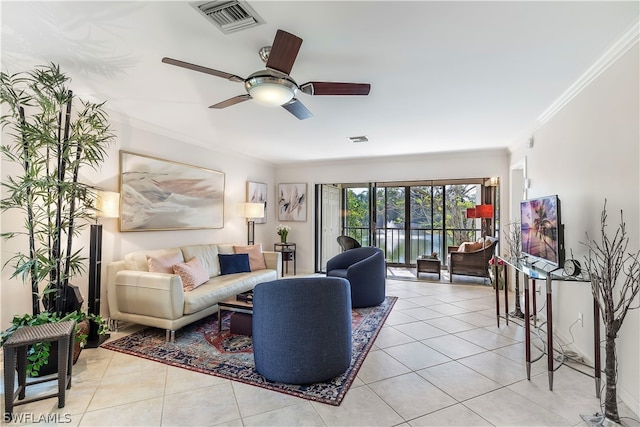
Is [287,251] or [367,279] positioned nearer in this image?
Answer: [367,279]

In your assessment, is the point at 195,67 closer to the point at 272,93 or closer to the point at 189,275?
the point at 272,93

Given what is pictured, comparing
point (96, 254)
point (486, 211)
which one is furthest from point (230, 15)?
point (486, 211)

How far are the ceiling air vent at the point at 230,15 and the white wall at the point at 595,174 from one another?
2498 millimetres

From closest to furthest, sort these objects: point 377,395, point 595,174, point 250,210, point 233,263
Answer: point 377,395, point 595,174, point 233,263, point 250,210

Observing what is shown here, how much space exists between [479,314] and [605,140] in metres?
2.53

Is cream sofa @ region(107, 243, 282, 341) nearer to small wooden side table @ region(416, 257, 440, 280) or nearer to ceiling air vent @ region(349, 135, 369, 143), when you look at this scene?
ceiling air vent @ region(349, 135, 369, 143)

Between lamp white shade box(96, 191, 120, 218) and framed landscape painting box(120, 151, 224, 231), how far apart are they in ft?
1.87

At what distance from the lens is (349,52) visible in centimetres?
226

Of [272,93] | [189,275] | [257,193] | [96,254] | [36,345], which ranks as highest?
[272,93]

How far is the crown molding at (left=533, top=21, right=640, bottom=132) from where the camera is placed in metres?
2.00

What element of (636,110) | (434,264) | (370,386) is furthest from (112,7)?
(434,264)

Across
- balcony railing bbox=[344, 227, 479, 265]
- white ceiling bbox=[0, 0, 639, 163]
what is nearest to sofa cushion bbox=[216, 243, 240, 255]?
white ceiling bbox=[0, 0, 639, 163]

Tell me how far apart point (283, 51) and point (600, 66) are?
2462mm

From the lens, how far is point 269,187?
6863 mm
